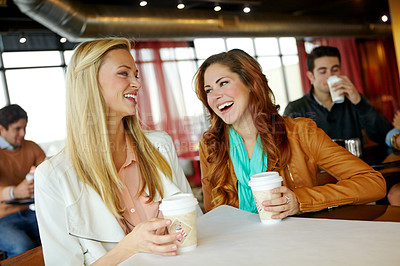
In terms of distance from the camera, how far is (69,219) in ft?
Result: 3.78

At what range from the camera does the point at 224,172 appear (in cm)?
165

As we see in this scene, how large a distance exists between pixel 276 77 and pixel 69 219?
3.50 metres

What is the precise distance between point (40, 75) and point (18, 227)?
2.23 m

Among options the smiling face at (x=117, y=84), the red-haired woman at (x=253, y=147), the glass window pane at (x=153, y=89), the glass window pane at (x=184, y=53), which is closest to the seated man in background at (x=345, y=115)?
the red-haired woman at (x=253, y=147)

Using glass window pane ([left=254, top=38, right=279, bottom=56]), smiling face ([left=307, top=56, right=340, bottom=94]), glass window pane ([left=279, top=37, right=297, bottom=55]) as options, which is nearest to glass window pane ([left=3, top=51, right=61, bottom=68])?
glass window pane ([left=254, top=38, right=279, bottom=56])

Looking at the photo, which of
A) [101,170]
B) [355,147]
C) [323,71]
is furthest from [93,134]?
[323,71]

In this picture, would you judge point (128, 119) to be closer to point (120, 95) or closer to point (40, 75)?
point (120, 95)

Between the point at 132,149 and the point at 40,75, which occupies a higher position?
the point at 40,75

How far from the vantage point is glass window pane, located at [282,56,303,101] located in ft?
13.0

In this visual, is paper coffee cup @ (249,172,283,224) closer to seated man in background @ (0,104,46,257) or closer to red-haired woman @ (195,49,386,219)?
red-haired woman @ (195,49,386,219)

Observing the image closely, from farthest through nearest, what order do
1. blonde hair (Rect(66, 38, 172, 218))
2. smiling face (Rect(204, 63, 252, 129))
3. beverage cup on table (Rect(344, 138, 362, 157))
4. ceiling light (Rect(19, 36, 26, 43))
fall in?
ceiling light (Rect(19, 36, 26, 43)) → beverage cup on table (Rect(344, 138, 362, 157)) → smiling face (Rect(204, 63, 252, 129)) → blonde hair (Rect(66, 38, 172, 218))

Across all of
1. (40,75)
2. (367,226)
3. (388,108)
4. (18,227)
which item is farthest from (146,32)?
(367,226)

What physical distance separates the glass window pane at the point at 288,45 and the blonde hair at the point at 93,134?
9.15 feet

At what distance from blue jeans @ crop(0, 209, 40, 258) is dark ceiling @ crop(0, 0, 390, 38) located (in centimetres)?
188
